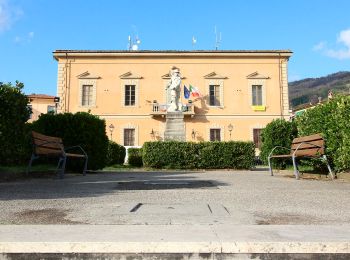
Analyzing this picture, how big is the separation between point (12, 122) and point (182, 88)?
24995 millimetres

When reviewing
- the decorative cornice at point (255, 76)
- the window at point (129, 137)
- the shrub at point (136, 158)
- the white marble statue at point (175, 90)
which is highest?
the decorative cornice at point (255, 76)

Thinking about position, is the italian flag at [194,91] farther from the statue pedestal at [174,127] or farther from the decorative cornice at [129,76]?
the statue pedestal at [174,127]

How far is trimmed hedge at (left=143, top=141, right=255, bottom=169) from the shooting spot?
546 inches

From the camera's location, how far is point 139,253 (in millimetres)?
2172

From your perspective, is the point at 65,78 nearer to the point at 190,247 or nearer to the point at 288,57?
the point at 288,57

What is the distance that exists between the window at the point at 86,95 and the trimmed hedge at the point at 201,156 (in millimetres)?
20203

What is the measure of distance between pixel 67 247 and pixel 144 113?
30.5m

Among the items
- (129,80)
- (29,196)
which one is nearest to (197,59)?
(129,80)

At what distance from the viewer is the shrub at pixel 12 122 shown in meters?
7.69

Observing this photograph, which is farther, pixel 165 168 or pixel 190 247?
pixel 165 168

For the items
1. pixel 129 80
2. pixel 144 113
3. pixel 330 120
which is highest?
pixel 129 80

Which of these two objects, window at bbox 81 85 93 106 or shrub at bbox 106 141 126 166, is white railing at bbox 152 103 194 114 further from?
shrub at bbox 106 141 126 166

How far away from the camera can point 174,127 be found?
18766 mm

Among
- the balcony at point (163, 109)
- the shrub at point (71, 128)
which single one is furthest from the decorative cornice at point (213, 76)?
the shrub at point (71, 128)
